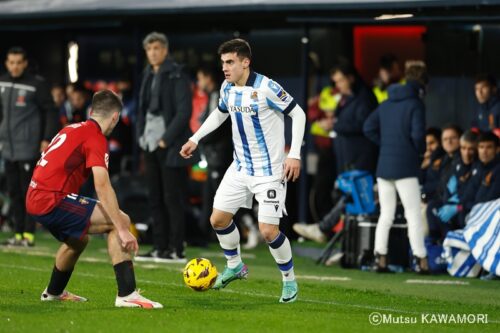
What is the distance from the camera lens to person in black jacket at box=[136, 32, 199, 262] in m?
15.2

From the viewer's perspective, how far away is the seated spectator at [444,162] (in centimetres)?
1616

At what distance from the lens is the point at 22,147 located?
56.0ft

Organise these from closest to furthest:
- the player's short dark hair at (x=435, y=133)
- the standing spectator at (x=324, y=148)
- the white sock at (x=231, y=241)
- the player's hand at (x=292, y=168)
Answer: the player's hand at (x=292, y=168) < the white sock at (x=231, y=241) < the player's short dark hair at (x=435, y=133) < the standing spectator at (x=324, y=148)

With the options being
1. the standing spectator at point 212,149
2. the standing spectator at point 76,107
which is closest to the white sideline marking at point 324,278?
the standing spectator at point 212,149

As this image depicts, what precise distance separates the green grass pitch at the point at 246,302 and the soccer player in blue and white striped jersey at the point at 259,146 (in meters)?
0.59

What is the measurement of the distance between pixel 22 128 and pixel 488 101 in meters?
5.71

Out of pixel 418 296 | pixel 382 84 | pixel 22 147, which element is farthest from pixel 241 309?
pixel 382 84

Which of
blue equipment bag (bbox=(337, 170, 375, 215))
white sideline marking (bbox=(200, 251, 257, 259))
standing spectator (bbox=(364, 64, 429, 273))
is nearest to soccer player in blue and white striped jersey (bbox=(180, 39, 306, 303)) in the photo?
standing spectator (bbox=(364, 64, 429, 273))

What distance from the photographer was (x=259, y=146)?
1130 centimetres

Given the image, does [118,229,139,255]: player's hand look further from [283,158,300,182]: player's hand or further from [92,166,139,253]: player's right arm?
[283,158,300,182]: player's hand

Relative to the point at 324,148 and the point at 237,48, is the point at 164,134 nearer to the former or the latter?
the point at 237,48

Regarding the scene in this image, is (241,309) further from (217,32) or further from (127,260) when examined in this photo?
(217,32)

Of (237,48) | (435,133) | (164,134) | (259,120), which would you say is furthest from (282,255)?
(435,133)

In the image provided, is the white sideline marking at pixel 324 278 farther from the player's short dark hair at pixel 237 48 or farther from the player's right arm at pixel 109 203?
the player's right arm at pixel 109 203
